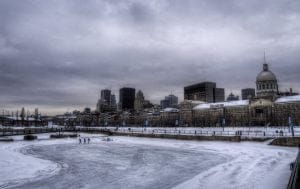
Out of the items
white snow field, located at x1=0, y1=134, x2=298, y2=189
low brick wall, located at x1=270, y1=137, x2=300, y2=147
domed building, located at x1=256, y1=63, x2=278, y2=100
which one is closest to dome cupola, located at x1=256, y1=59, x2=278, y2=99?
domed building, located at x1=256, y1=63, x2=278, y2=100

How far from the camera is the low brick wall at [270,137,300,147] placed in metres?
42.7

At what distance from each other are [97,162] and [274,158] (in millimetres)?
19564

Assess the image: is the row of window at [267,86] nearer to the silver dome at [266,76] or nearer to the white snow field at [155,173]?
the silver dome at [266,76]

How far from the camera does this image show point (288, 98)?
130 metres

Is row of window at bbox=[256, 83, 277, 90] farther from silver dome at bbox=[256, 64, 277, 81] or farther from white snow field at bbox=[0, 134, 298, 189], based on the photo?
white snow field at bbox=[0, 134, 298, 189]

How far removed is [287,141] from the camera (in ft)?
144

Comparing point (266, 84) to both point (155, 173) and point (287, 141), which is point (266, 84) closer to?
point (287, 141)

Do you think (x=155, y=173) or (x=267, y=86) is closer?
(x=155, y=173)

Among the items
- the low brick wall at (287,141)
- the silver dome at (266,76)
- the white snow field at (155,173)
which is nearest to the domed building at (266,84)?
the silver dome at (266,76)

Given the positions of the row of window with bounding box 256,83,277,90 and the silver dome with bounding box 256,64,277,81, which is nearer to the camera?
the row of window with bounding box 256,83,277,90

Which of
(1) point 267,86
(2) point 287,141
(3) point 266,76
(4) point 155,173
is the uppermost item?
(3) point 266,76

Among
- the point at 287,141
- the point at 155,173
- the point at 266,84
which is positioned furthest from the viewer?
the point at 266,84

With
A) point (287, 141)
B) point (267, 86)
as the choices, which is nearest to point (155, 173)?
point (287, 141)

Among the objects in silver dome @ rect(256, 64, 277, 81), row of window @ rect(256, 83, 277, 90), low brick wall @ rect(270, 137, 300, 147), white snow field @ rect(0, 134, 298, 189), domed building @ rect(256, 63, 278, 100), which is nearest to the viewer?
white snow field @ rect(0, 134, 298, 189)
